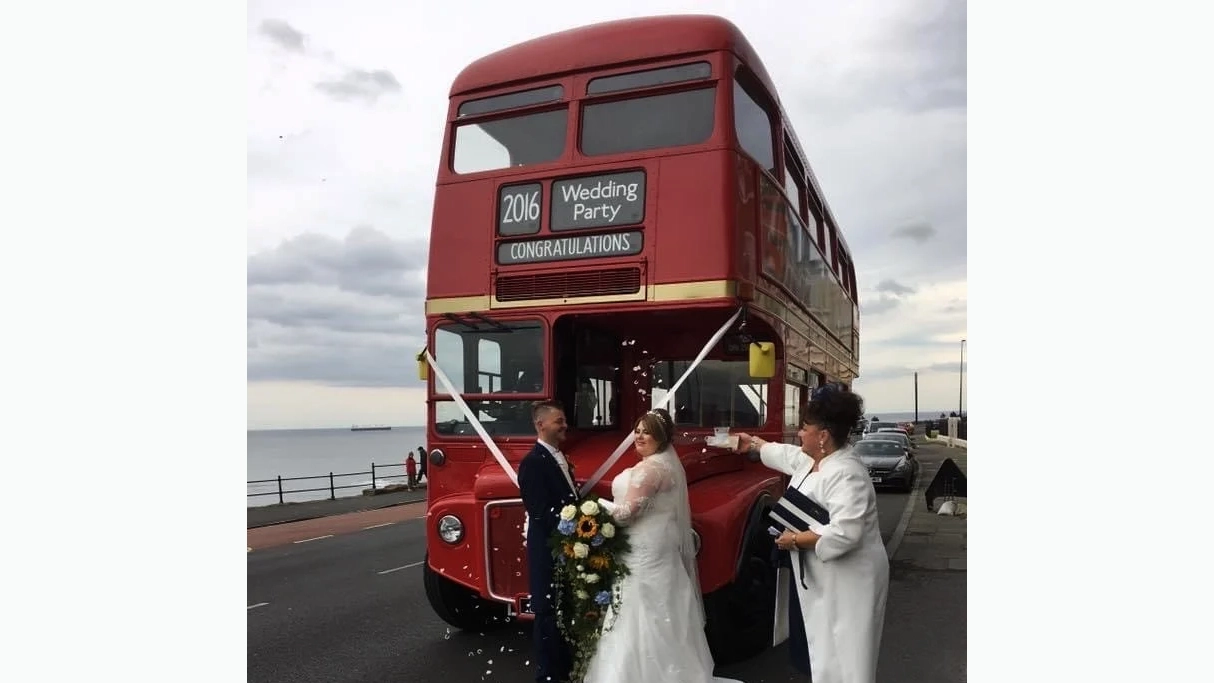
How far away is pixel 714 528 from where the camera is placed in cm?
463

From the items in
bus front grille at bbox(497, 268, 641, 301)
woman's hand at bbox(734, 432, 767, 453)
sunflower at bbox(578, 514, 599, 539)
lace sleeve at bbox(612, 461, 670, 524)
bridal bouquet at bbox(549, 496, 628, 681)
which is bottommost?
bridal bouquet at bbox(549, 496, 628, 681)

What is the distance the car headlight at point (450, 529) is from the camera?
5.00 meters

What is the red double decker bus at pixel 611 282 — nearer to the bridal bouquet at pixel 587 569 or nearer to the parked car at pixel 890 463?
the bridal bouquet at pixel 587 569

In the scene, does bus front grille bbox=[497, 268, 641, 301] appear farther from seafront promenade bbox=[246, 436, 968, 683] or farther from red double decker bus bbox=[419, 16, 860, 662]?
seafront promenade bbox=[246, 436, 968, 683]

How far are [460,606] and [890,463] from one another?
7889mm

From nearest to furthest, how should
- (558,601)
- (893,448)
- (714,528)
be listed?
(558,601) → (714,528) → (893,448)

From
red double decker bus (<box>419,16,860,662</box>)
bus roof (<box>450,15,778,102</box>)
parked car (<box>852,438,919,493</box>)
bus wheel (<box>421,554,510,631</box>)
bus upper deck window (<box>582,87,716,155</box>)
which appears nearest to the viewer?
red double decker bus (<box>419,16,860,662</box>)

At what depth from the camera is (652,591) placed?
4.17 meters

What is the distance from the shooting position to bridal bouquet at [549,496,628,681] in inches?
163

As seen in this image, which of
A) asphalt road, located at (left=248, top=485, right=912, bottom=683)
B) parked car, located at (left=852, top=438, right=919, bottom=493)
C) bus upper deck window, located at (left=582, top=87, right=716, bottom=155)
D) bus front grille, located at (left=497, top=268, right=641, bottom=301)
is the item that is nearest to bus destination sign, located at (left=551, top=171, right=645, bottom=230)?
bus upper deck window, located at (left=582, top=87, right=716, bottom=155)

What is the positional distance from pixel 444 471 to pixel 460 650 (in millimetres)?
1225

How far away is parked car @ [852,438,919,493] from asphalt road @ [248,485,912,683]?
1100mm

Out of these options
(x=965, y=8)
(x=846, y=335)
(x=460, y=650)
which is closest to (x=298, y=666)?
(x=460, y=650)

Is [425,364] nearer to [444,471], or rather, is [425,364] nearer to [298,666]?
[444,471]
